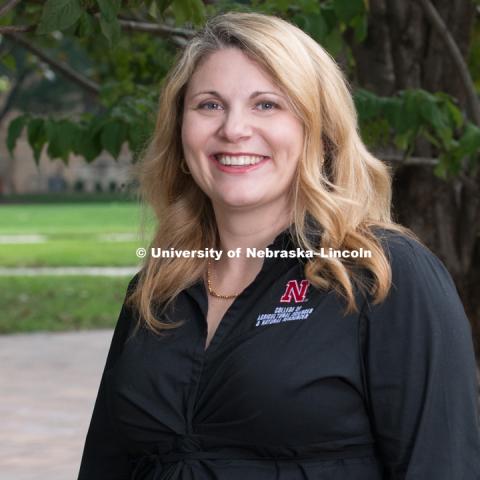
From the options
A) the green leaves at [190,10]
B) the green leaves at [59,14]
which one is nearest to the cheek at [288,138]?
the green leaves at [59,14]

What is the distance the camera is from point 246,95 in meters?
2.60

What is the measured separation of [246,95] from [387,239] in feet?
1.47

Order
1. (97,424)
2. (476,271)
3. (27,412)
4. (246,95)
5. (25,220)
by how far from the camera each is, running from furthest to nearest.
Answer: (25,220), (27,412), (476,271), (97,424), (246,95)

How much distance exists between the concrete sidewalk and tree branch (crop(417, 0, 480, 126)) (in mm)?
3158

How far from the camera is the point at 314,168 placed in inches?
103

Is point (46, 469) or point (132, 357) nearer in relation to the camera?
point (132, 357)

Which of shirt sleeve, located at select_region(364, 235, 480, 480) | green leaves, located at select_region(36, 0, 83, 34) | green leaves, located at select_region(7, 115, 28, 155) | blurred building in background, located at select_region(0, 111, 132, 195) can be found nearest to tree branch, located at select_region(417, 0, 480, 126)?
green leaves, located at select_region(7, 115, 28, 155)

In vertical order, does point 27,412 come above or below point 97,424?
below

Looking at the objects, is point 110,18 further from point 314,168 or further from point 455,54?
point 455,54

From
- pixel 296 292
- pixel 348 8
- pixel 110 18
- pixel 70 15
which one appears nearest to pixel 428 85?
pixel 348 8

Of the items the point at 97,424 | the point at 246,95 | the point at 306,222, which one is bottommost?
the point at 97,424

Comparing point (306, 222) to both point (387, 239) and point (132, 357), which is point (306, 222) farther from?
point (132, 357)

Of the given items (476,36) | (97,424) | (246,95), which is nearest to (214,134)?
(246,95)

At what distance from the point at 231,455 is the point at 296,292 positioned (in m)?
0.36
